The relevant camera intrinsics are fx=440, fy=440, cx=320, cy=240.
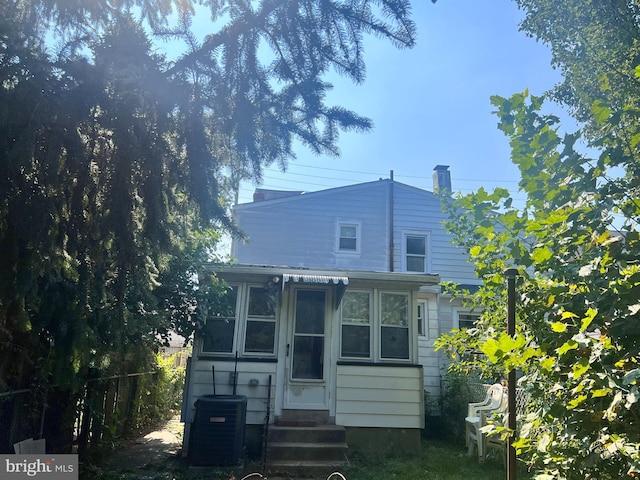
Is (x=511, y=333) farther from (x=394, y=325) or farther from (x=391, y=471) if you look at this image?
(x=394, y=325)

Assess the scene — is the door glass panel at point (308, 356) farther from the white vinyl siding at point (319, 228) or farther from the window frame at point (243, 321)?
the white vinyl siding at point (319, 228)

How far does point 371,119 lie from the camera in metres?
2.95

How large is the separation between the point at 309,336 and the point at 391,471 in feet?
7.51

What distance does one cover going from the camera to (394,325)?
7352 mm

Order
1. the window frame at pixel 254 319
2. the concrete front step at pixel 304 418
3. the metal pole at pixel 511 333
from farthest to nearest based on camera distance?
1. the window frame at pixel 254 319
2. the concrete front step at pixel 304 418
3. the metal pole at pixel 511 333

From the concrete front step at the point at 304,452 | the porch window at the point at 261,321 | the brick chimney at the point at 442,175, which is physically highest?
the brick chimney at the point at 442,175

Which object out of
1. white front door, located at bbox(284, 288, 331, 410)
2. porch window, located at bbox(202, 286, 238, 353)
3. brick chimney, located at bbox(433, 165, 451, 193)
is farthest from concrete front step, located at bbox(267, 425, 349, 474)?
brick chimney, located at bbox(433, 165, 451, 193)

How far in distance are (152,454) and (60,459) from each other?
225 cm

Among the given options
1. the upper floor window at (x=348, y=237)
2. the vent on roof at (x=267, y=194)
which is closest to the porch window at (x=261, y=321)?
the upper floor window at (x=348, y=237)

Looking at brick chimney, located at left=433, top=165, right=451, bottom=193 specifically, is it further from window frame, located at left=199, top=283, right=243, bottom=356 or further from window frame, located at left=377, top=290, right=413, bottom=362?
window frame, located at left=199, top=283, right=243, bottom=356

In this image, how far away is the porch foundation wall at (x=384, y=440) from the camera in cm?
673

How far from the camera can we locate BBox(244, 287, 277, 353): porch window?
276 inches

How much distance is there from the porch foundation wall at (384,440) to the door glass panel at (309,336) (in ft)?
3.40

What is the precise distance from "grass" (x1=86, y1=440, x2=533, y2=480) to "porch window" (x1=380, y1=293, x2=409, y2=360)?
157cm
